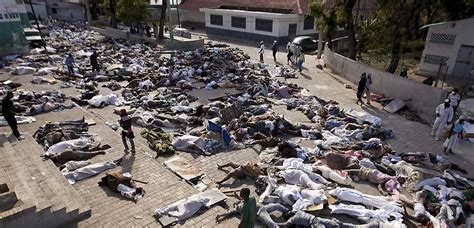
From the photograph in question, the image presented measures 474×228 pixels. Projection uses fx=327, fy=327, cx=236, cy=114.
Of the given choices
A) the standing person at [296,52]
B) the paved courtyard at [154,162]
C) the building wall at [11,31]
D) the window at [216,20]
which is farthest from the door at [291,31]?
the building wall at [11,31]

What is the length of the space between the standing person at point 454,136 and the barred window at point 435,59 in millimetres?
10152

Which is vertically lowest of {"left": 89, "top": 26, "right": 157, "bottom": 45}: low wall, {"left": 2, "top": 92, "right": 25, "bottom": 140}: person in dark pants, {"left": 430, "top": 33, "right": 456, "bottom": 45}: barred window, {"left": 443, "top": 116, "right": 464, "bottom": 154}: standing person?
{"left": 89, "top": 26, "right": 157, "bottom": 45}: low wall

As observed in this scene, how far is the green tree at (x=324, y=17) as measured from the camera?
2084cm

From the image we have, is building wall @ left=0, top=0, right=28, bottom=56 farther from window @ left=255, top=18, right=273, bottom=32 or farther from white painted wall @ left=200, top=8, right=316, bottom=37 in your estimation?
window @ left=255, top=18, right=273, bottom=32

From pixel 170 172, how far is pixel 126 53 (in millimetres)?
17343

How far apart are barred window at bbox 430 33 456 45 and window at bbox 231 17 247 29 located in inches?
702

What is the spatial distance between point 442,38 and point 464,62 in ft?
5.71

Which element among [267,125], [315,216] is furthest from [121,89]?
[315,216]

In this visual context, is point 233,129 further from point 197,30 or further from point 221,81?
point 197,30

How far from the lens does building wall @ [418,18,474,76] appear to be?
17016 millimetres

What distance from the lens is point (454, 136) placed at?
977cm

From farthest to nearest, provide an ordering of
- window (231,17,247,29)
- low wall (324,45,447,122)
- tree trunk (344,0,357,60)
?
window (231,17,247,29)
tree trunk (344,0,357,60)
low wall (324,45,447,122)

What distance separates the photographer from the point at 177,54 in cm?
2333

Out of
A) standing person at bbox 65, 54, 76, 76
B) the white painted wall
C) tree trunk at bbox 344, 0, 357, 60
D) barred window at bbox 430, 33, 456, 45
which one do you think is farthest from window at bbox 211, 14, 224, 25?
barred window at bbox 430, 33, 456, 45
